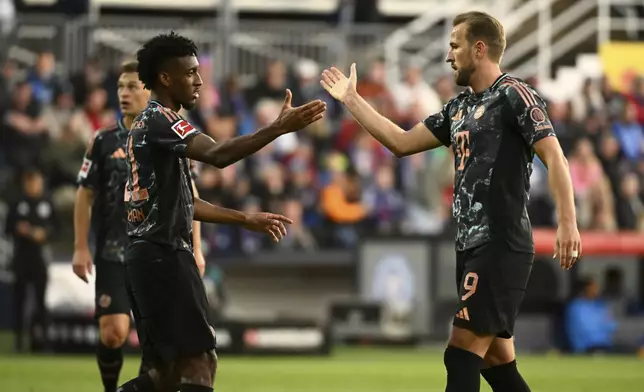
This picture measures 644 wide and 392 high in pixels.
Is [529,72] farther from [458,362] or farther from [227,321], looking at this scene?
[458,362]

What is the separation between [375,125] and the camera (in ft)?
26.7

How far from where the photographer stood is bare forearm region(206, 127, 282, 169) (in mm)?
6902

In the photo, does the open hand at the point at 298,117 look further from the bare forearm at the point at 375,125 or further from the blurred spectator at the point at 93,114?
the blurred spectator at the point at 93,114

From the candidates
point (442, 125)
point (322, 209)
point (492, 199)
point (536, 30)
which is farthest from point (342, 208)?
point (492, 199)

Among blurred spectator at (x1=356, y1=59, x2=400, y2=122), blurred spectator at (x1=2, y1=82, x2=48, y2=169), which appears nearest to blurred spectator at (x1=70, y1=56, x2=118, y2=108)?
blurred spectator at (x1=2, y1=82, x2=48, y2=169)

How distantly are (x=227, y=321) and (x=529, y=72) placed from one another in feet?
41.3

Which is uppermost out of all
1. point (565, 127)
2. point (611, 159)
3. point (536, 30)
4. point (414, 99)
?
point (536, 30)

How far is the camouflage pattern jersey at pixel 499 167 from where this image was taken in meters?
7.43

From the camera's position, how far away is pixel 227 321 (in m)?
17.9

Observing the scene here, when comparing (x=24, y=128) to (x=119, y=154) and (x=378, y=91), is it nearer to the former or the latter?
(x=378, y=91)

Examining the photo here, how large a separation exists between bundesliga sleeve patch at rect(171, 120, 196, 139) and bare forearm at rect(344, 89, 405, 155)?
1328mm

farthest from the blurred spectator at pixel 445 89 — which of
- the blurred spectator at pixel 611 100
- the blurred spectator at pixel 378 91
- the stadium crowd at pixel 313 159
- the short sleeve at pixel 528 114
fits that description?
the short sleeve at pixel 528 114

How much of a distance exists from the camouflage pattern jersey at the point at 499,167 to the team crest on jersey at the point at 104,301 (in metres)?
3.47

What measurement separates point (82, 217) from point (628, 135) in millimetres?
15770
